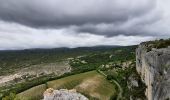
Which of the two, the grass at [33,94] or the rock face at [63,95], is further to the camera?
the grass at [33,94]

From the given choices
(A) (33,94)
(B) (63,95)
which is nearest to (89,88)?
(B) (63,95)

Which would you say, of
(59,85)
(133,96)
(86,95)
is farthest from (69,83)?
(133,96)

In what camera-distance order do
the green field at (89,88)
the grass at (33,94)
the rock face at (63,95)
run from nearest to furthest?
the rock face at (63,95) < the green field at (89,88) < the grass at (33,94)

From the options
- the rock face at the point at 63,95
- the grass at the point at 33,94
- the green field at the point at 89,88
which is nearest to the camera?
the rock face at the point at 63,95

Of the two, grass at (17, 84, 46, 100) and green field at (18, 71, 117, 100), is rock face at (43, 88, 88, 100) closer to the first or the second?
green field at (18, 71, 117, 100)

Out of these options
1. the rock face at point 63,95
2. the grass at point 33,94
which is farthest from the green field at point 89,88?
the rock face at point 63,95

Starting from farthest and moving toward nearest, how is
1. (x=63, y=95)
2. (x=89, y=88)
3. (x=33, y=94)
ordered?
(x=33, y=94) → (x=89, y=88) → (x=63, y=95)

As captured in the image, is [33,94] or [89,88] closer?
[89,88]

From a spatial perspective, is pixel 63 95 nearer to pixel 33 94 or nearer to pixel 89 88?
pixel 89 88

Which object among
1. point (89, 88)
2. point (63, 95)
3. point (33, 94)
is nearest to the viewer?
point (63, 95)

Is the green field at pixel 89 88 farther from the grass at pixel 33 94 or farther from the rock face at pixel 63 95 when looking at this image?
the rock face at pixel 63 95

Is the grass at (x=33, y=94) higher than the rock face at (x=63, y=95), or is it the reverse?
the rock face at (x=63, y=95)

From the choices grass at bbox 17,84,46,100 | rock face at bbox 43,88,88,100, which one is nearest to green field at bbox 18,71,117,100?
grass at bbox 17,84,46,100
